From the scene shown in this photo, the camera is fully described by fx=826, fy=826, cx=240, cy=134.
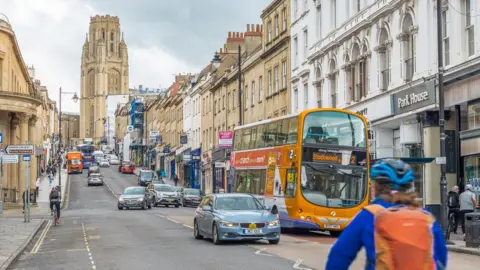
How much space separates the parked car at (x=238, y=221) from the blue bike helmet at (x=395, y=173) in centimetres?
1784

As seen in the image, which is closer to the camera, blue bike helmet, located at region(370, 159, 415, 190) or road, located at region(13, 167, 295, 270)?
blue bike helmet, located at region(370, 159, 415, 190)

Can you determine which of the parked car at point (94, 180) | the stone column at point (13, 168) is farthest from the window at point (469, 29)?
the parked car at point (94, 180)

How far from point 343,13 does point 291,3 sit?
37.7ft

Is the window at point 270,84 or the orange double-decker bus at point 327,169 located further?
the window at point 270,84

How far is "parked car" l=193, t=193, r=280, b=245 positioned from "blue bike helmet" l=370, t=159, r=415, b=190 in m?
17.8

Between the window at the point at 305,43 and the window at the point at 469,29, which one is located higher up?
the window at the point at 305,43

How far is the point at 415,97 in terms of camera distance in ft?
105

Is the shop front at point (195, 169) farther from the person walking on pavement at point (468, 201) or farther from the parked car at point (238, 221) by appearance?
Answer: the parked car at point (238, 221)

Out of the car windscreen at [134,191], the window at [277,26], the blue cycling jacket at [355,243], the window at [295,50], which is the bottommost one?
the car windscreen at [134,191]

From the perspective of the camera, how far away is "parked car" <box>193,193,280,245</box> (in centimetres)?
2278

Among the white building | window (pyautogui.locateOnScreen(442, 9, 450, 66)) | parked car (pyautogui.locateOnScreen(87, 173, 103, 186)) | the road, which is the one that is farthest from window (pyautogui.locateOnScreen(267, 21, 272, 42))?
parked car (pyautogui.locateOnScreen(87, 173, 103, 186))

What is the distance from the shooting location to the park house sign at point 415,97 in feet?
100

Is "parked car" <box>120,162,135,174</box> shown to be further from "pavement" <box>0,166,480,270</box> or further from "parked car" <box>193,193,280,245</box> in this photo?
"parked car" <box>193,193,280,245</box>

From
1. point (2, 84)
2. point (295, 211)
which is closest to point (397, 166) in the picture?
point (295, 211)
